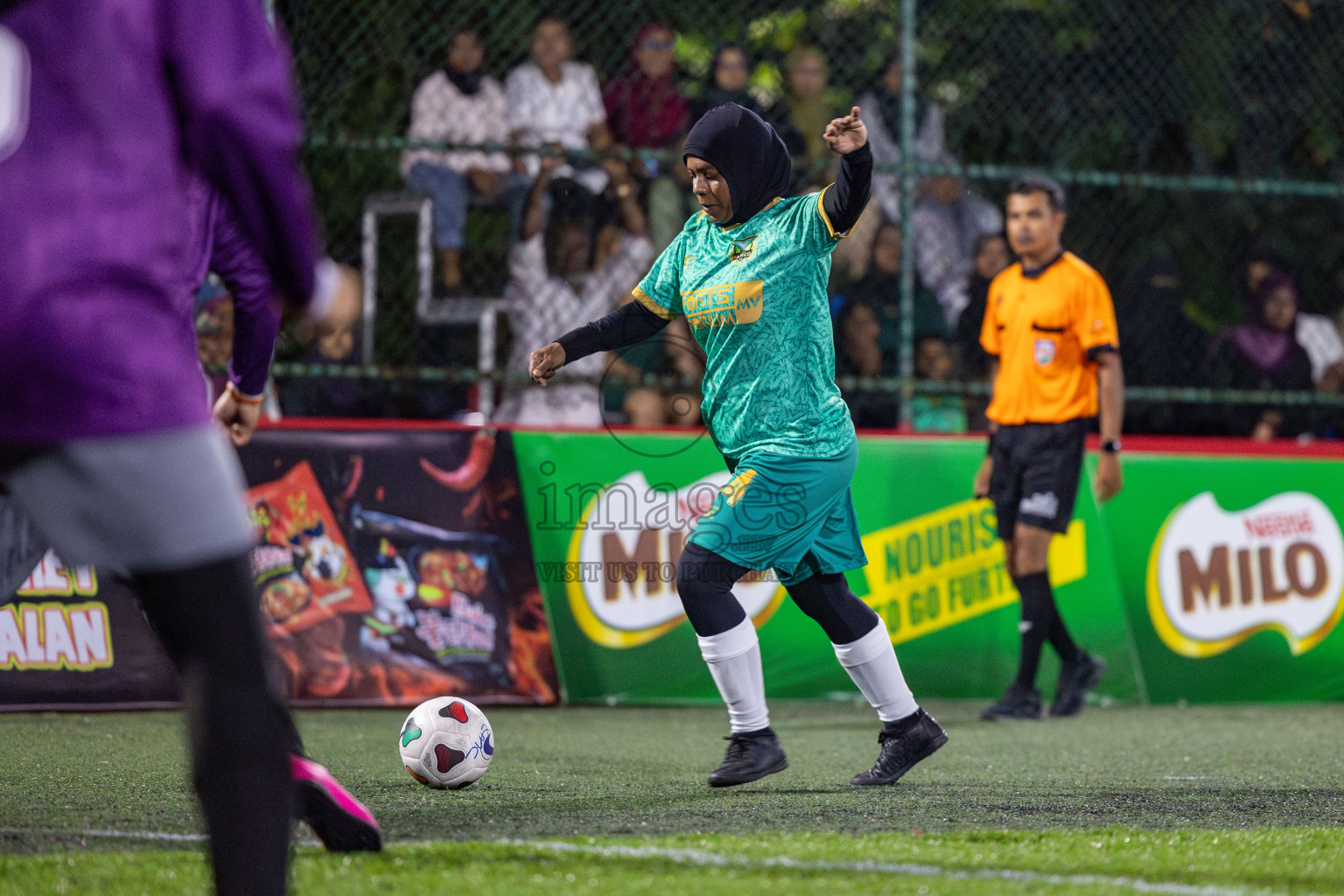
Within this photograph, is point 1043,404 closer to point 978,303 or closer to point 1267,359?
point 978,303

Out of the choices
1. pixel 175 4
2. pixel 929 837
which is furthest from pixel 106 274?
pixel 929 837

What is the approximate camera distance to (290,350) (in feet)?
27.8

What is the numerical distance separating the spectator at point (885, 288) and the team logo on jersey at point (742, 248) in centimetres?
387

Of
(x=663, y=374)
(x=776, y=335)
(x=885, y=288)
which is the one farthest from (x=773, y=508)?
(x=885, y=288)

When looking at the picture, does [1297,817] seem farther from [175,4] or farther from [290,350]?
[290,350]

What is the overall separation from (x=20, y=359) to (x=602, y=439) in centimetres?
551

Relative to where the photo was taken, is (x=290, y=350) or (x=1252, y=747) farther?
(x=290, y=350)

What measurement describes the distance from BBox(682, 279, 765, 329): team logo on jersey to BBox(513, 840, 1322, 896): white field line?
1856mm

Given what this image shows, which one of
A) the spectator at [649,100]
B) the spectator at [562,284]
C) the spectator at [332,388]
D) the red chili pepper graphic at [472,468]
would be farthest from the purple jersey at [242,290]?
the spectator at [649,100]

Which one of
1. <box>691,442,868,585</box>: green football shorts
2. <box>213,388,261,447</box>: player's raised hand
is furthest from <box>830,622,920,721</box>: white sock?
<box>213,388,261,447</box>: player's raised hand

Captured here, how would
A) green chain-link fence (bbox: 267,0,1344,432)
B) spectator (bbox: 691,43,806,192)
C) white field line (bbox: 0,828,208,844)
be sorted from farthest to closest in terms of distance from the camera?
spectator (bbox: 691,43,806,192) < green chain-link fence (bbox: 267,0,1344,432) < white field line (bbox: 0,828,208,844)

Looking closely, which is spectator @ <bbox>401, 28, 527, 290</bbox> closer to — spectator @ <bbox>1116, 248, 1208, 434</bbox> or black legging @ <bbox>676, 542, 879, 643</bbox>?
spectator @ <bbox>1116, 248, 1208, 434</bbox>

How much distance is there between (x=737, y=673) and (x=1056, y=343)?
320 cm

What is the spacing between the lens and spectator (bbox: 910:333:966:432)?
9.05 meters
